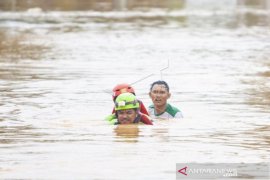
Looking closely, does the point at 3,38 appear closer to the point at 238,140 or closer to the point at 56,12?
the point at 56,12

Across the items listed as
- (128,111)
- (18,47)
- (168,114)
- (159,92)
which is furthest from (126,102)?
(18,47)

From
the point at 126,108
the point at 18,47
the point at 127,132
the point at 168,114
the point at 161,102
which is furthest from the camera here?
the point at 18,47

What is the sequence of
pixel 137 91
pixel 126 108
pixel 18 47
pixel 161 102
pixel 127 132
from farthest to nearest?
pixel 18 47 → pixel 137 91 → pixel 161 102 → pixel 126 108 → pixel 127 132

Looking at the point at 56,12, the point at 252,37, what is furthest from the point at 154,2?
the point at 252,37

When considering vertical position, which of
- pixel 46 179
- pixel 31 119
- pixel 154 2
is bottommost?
pixel 46 179

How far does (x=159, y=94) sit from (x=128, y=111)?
116 cm

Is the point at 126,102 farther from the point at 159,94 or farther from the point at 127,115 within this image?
the point at 159,94

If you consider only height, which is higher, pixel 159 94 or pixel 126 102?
pixel 159 94

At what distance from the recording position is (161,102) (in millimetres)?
15570

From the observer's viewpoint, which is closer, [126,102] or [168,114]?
[126,102]

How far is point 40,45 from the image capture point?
32688mm

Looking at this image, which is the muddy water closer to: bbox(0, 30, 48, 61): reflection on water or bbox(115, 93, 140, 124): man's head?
bbox(0, 30, 48, 61): reflection on water

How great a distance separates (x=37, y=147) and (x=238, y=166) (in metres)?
2.78

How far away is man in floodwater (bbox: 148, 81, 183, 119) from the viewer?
50.1 ft
